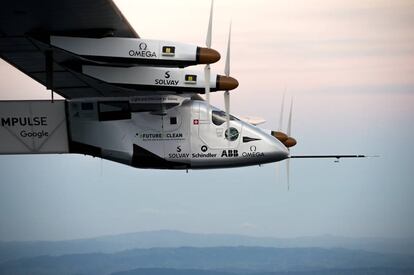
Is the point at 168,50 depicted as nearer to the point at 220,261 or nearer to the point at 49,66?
the point at 49,66

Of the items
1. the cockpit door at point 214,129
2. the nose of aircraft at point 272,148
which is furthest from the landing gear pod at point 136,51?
the nose of aircraft at point 272,148

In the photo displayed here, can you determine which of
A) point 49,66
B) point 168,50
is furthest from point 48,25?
point 168,50

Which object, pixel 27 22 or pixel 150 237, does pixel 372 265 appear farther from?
pixel 27 22

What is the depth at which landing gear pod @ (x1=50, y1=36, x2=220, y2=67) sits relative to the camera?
108 ft

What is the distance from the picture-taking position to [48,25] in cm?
3316

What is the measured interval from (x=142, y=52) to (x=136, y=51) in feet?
0.77

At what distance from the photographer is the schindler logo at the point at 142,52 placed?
32.9 metres

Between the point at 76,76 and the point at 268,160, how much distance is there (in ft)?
30.8

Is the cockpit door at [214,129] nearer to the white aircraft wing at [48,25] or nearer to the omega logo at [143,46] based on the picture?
the white aircraft wing at [48,25]

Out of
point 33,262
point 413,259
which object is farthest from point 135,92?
point 413,259

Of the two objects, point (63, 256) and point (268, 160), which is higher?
point (268, 160)

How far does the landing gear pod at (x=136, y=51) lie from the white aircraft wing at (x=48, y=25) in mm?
339

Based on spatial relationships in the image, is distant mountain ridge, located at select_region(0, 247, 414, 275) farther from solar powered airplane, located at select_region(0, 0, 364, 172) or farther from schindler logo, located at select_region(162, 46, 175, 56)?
schindler logo, located at select_region(162, 46, 175, 56)

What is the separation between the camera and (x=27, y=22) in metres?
33.0
